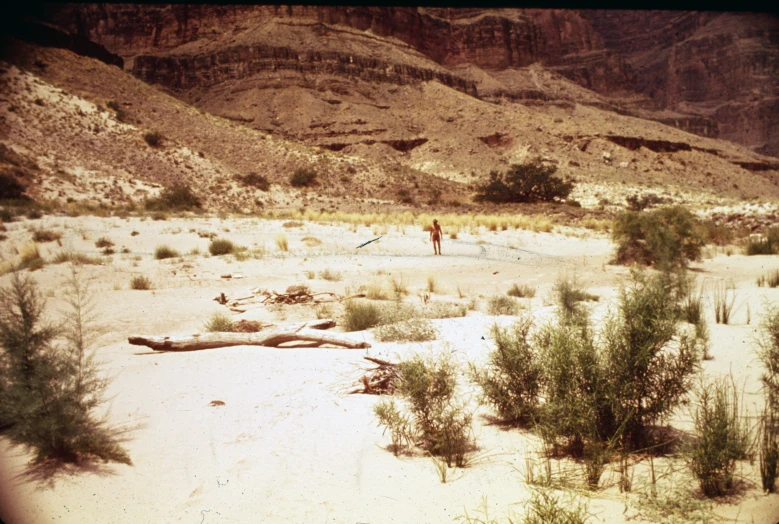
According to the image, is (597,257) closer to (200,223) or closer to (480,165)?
(200,223)

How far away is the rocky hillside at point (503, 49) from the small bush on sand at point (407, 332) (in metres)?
62.0

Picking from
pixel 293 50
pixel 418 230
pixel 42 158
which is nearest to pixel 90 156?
pixel 42 158

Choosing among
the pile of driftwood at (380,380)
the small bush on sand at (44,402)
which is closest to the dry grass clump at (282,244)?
the pile of driftwood at (380,380)

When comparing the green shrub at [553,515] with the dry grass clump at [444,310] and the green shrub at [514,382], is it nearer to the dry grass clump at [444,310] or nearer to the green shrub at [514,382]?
the green shrub at [514,382]

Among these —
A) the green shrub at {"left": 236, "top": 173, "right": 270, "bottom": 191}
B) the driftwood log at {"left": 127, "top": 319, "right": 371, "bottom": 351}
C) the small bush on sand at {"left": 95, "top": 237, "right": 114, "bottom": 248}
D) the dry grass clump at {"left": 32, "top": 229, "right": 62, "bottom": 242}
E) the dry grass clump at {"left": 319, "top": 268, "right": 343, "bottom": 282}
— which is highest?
the green shrub at {"left": 236, "top": 173, "right": 270, "bottom": 191}

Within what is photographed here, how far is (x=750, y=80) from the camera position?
447 feet

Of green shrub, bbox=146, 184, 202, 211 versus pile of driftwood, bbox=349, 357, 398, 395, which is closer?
A: pile of driftwood, bbox=349, 357, 398, 395

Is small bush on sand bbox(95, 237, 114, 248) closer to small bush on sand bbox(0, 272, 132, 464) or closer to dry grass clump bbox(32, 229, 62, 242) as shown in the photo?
dry grass clump bbox(32, 229, 62, 242)

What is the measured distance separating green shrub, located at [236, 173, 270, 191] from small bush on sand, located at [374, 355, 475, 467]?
1410 inches

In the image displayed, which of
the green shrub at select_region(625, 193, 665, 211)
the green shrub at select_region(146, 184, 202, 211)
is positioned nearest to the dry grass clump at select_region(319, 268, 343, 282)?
the green shrub at select_region(146, 184, 202, 211)

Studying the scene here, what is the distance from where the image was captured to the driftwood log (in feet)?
23.1

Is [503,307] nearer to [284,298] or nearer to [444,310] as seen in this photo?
[444,310]

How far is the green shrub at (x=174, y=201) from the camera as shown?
29.8 meters

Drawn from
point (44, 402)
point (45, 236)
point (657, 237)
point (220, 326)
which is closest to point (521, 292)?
point (657, 237)
